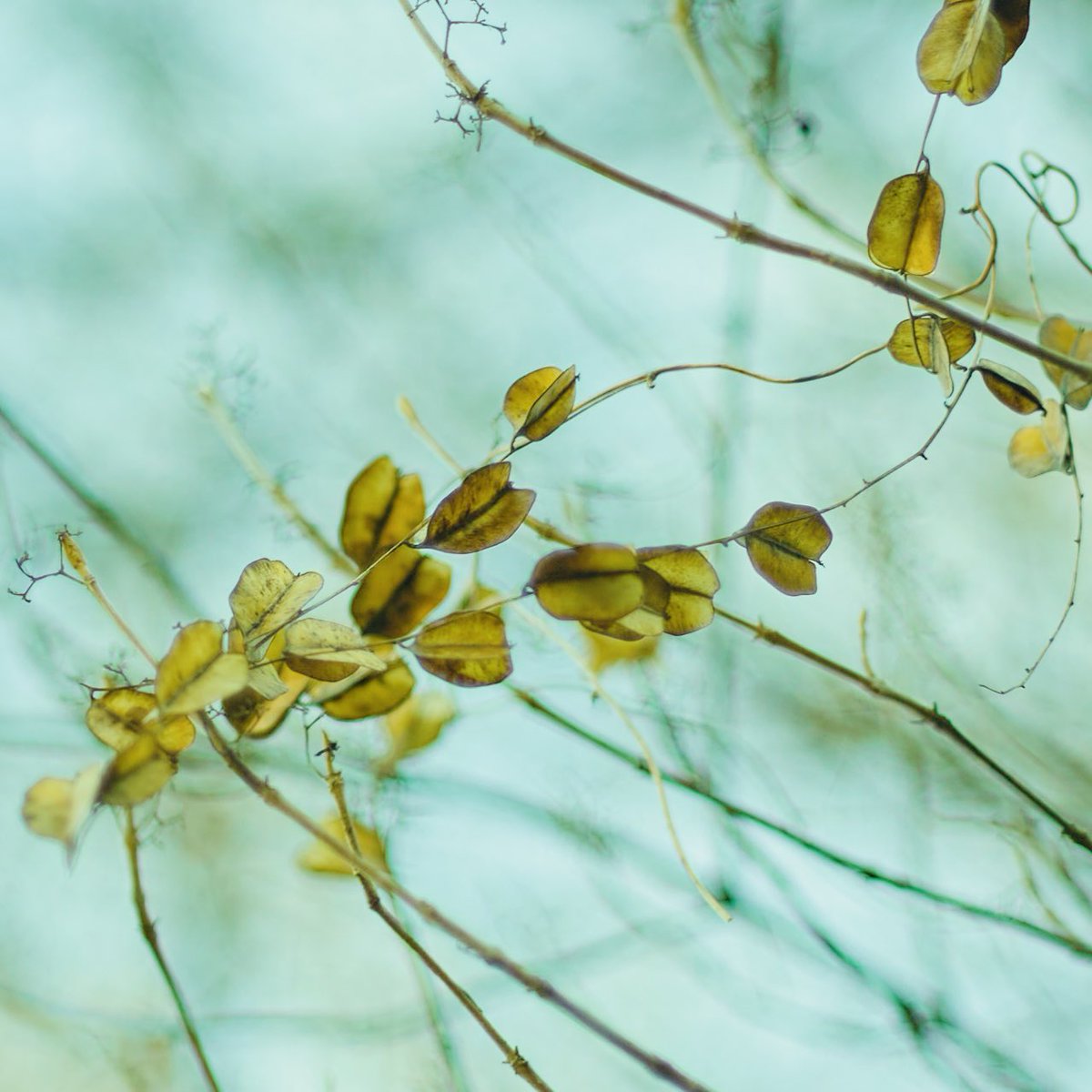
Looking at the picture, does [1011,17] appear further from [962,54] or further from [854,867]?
[854,867]

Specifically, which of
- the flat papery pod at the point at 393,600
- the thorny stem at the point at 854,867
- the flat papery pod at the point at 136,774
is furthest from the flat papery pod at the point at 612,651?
the flat papery pod at the point at 136,774

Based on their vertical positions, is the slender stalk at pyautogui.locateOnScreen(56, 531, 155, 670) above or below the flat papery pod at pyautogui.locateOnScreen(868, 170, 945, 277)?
below

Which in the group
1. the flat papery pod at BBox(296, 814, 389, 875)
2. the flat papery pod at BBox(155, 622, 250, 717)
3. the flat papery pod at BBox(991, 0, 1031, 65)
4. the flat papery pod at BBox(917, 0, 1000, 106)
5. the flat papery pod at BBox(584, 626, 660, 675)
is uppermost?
the flat papery pod at BBox(991, 0, 1031, 65)

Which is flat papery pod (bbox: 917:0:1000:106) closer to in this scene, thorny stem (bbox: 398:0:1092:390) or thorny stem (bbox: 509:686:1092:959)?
thorny stem (bbox: 398:0:1092:390)

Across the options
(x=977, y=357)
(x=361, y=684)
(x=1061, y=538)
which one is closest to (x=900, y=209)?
(x=977, y=357)

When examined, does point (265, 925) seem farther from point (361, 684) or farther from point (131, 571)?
point (361, 684)

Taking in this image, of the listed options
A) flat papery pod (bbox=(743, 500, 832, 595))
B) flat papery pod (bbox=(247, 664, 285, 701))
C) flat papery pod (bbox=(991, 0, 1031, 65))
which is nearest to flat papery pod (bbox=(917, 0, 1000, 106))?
flat papery pod (bbox=(991, 0, 1031, 65))

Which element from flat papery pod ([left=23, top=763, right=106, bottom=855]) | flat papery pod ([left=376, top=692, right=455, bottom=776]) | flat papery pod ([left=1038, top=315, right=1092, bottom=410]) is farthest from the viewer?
flat papery pod ([left=376, top=692, right=455, bottom=776])
